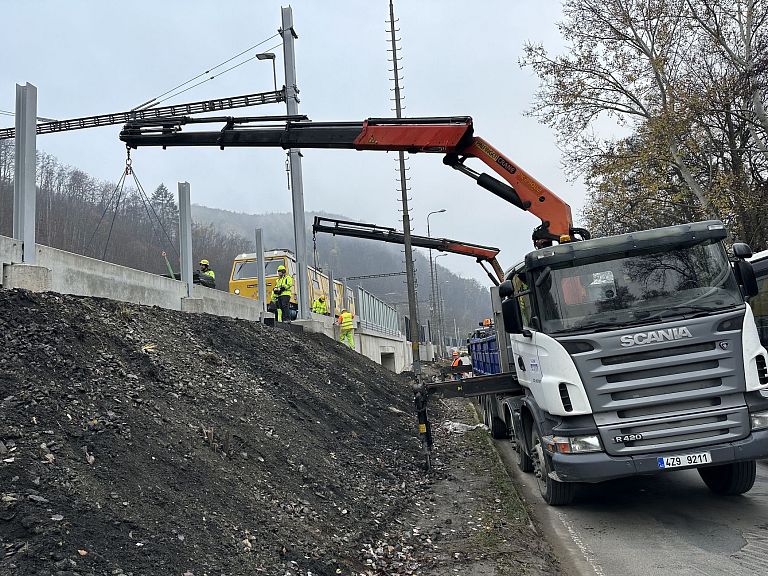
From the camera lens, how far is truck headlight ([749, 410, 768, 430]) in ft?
20.5

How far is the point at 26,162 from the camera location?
23.0 feet

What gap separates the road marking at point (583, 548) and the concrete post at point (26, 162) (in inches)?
255

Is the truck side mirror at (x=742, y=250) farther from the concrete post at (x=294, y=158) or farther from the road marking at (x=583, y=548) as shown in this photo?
the concrete post at (x=294, y=158)

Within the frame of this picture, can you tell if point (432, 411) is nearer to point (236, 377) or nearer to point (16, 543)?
point (236, 377)

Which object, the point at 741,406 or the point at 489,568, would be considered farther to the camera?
the point at 741,406

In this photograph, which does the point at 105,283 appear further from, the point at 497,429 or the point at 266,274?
the point at 266,274

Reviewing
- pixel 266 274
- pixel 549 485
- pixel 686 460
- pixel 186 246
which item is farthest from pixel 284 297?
pixel 686 460

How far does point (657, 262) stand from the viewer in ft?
22.7

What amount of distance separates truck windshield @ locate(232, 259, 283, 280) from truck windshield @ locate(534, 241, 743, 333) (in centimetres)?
1783

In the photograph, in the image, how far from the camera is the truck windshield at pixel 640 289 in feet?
21.7

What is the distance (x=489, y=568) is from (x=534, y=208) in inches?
244

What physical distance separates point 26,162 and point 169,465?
13.4 feet

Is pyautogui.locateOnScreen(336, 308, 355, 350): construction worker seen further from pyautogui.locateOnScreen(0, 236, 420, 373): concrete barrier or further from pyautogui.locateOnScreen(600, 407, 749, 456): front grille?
pyautogui.locateOnScreen(600, 407, 749, 456): front grille

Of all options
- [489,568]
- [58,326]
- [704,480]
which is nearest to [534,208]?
[704,480]
